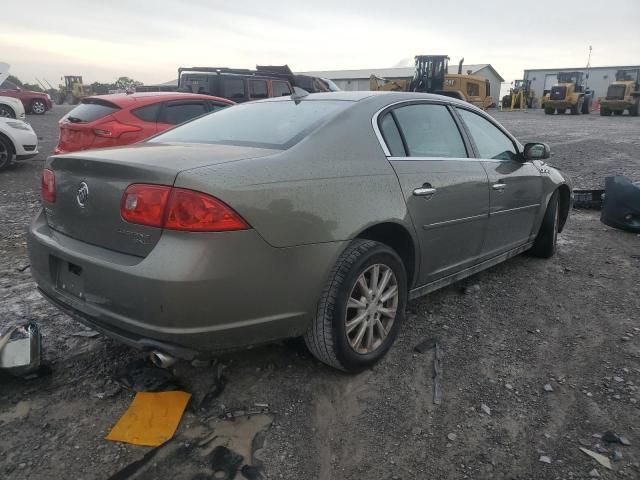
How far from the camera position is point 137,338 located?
2.21 metres

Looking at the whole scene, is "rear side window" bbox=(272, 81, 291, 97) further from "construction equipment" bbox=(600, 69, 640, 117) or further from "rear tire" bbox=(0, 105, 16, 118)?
"construction equipment" bbox=(600, 69, 640, 117)

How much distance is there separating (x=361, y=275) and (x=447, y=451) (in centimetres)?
92

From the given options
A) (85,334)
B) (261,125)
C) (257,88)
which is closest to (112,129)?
(85,334)

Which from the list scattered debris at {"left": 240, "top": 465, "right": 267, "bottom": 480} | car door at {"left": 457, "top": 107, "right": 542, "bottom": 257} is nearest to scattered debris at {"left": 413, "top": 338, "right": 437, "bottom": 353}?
car door at {"left": 457, "top": 107, "right": 542, "bottom": 257}

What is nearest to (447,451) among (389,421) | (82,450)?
(389,421)

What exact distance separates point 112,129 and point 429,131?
4.78 m

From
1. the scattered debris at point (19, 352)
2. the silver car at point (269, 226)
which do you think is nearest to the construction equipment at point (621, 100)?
the silver car at point (269, 226)

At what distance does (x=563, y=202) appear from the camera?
16.9ft

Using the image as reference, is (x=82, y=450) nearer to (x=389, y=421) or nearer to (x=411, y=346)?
(x=389, y=421)

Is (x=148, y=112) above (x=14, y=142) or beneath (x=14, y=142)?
above

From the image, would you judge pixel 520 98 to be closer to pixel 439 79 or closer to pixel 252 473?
pixel 439 79

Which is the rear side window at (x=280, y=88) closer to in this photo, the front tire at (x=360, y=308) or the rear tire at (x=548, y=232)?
the rear tire at (x=548, y=232)

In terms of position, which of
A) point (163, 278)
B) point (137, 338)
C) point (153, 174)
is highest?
point (153, 174)

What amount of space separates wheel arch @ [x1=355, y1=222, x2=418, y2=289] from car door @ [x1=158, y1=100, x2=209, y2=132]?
4889 millimetres
